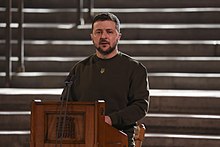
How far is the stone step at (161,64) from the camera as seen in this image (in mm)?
6441

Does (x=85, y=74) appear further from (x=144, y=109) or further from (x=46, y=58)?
(x=46, y=58)

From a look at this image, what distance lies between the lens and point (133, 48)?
22.0 ft

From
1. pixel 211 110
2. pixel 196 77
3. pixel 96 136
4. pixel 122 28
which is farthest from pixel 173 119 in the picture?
pixel 96 136

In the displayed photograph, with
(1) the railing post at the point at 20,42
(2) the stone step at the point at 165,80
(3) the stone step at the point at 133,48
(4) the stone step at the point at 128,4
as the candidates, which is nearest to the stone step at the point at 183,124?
(2) the stone step at the point at 165,80

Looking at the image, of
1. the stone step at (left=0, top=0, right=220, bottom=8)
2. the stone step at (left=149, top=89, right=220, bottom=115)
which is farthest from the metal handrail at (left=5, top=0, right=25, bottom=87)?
the stone step at (left=149, top=89, right=220, bottom=115)

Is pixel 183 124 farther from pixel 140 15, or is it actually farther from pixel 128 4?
pixel 128 4

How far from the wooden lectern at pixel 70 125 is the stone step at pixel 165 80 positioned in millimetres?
3413

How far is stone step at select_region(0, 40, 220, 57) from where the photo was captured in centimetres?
661

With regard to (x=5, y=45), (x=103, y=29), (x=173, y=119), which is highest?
(x=103, y=29)

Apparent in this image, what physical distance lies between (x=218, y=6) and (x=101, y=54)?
4.19 metres

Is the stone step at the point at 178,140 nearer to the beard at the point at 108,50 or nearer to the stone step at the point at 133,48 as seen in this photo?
the stone step at the point at 133,48

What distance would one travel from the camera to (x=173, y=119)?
5.55 metres

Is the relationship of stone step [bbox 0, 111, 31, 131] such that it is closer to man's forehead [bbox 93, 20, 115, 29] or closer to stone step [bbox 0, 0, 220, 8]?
stone step [bbox 0, 0, 220, 8]

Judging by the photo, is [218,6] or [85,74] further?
[218,6]
